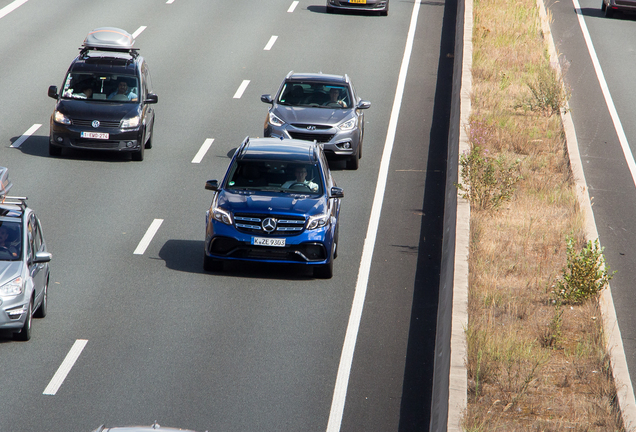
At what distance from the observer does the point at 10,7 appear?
119ft

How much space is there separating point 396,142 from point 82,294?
38.3 feet

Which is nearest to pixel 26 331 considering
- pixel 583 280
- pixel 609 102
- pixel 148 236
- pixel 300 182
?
pixel 148 236

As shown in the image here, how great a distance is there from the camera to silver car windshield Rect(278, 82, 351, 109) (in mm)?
21484

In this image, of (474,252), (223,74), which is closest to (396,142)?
(223,74)

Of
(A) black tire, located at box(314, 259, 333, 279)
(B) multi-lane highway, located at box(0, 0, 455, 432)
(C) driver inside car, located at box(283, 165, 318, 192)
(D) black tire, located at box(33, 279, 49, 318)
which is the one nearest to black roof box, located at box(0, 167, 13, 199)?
(B) multi-lane highway, located at box(0, 0, 455, 432)

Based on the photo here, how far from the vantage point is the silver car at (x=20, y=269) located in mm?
10711

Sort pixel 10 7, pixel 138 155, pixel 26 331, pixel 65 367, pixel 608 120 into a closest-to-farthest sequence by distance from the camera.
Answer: pixel 65 367 < pixel 26 331 < pixel 138 155 < pixel 608 120 < pixel 10 7

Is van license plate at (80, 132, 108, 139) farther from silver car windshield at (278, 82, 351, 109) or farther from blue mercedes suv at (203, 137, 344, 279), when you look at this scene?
blue mercedes suv at (203, 137, 344, 279)

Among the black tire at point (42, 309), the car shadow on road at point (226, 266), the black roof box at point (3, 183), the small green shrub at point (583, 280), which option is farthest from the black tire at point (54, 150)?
the small green shrub at point (583, 280)

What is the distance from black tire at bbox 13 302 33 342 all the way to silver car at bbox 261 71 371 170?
10.1 meters

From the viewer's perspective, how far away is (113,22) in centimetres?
3378

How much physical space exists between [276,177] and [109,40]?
11.6m

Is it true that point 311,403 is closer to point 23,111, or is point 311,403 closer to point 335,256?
point 335,256

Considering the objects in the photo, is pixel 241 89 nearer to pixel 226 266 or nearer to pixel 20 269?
pixel 226 266
